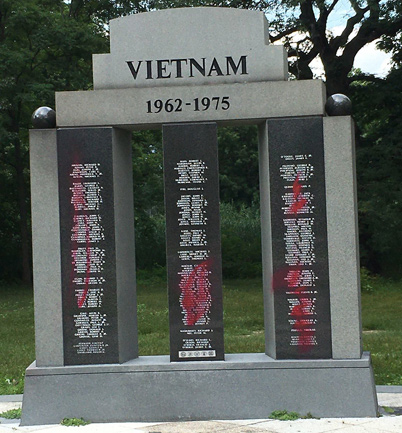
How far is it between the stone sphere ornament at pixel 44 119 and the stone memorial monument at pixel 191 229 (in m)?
0.01

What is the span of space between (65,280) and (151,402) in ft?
4.73

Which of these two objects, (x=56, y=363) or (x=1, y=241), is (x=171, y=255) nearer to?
(x=56, y=363)

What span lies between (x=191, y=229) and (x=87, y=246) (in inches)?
40.6

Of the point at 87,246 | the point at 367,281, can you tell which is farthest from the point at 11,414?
the point at 367,281

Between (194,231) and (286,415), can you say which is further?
(194,231)

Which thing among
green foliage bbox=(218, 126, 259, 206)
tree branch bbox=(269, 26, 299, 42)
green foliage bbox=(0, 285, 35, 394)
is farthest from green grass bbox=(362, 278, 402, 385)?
green foliage bbox=(218, 126, 259, 206)

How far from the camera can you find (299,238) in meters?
8.27

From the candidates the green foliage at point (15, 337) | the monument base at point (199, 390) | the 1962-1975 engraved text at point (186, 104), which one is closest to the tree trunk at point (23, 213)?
the green foliage at point (15, 337)

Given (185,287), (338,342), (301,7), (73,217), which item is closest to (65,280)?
(73,217)

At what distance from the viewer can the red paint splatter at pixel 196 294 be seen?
8.36 metres

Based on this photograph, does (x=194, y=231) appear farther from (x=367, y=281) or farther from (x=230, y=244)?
(x=230, y=244)

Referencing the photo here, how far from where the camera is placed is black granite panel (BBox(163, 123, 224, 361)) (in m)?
8.34

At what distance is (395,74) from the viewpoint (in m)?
24.8

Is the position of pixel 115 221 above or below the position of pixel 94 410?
above
